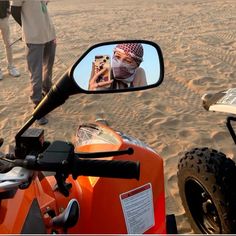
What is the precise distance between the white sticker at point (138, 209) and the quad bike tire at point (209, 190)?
0.97 meters

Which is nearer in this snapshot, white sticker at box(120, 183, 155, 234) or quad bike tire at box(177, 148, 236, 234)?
white sticker at box(120, 183, 155, 234)

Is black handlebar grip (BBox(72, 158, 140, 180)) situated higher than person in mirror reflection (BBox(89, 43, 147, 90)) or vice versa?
person in mirror reflection (BBox(89, 43, 147, 90))

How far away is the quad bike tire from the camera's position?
7.89 ft

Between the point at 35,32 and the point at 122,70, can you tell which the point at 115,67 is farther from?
the point at 35,32

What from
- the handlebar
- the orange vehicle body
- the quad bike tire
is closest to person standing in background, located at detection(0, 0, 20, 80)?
the quad bike tire

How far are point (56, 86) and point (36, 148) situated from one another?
189 millimetres

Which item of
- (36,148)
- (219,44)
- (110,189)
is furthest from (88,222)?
(219,44)

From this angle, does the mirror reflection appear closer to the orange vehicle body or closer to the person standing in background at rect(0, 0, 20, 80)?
the orange vehicle body

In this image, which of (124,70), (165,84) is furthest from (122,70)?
(165,84)

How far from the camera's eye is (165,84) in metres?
5.77

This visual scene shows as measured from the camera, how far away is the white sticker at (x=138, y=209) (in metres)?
1.47

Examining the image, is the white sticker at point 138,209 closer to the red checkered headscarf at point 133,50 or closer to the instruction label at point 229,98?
the red checkered headscarf at point 133,50

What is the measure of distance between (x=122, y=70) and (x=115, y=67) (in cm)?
2

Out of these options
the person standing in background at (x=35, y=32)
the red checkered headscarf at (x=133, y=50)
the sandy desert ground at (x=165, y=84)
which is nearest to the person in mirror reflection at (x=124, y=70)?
the red checkered headscarf at (x=133, y=50)
